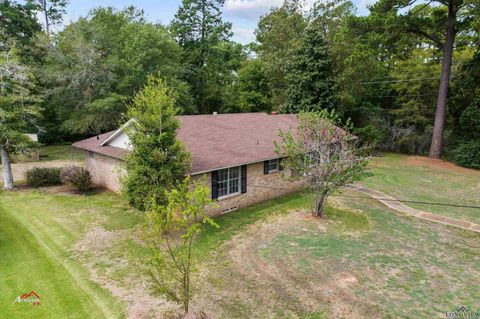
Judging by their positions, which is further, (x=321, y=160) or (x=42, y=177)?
(x=42, y=177)

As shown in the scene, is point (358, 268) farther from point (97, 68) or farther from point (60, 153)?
point (60, 153)

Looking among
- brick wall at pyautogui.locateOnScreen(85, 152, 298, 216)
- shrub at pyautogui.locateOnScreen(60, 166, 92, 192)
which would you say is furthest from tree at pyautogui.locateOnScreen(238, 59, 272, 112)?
shrub at pyautogui.locateOnScreen(60, 166, 92, 192)

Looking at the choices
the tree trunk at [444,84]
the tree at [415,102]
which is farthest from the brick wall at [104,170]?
the tree at [415,102]

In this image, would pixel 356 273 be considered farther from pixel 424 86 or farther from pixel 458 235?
pixel 424 86

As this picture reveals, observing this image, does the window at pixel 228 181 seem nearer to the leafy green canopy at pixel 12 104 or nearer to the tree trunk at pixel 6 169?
the leafy green canopy at pixel 12 104

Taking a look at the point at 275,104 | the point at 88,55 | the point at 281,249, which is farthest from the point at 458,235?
the point at 88,55

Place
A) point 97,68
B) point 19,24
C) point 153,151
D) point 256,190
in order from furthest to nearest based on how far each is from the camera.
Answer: point 19,24
point 97,68
point 256,190
point 153,151

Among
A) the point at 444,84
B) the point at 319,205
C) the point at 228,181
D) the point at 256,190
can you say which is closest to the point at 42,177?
the point at 228,181
